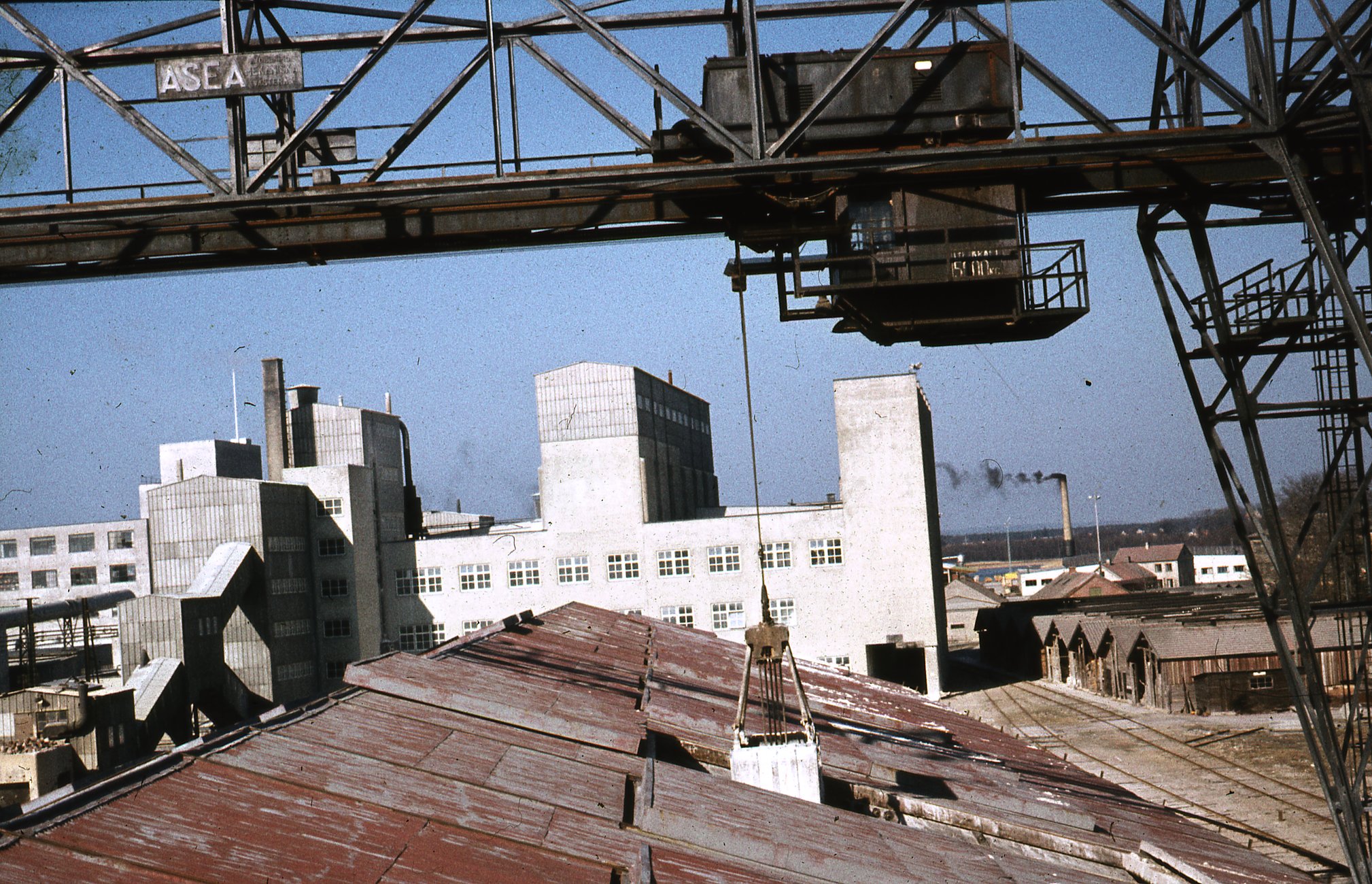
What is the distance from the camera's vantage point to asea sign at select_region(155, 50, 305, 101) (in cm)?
1140

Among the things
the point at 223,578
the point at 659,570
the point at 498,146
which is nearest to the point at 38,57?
the point at 498,146

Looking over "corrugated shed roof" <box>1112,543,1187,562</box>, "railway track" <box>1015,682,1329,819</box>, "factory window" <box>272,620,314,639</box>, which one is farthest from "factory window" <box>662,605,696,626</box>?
"corrugated shed roof" <box>1112,543,1187,562</box>

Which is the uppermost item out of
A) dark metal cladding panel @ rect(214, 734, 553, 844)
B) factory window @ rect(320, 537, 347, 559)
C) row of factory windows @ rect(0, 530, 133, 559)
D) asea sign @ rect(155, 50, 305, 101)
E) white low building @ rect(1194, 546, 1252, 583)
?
asea sign @ rect(155, 50, 305, 101)

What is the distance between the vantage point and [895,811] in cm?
1038

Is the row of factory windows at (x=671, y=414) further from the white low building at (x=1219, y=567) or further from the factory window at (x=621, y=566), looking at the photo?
the white low building at (x=1219, y=567)

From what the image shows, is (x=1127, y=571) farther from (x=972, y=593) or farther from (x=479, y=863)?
(x=479, y=863)

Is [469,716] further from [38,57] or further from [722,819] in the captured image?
[38,57]

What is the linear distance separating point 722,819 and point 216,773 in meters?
3.68

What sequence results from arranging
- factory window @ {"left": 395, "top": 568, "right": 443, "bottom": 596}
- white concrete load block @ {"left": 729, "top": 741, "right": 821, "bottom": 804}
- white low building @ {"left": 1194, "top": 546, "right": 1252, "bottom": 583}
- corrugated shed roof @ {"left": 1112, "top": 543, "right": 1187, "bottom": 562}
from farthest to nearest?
1. white low building @ {"left": 1194, "top": 546, "right": 1252, "bottom": 583}
2. corrugated shed roof @ {"left": 1112, "top": 543, "right": 1187, "bottom": 562}
3. factory window @ {"left": 395, "top": 568, "right": 443, "bottom": 596}
4. white concrete load block @ {"left": 729, "top": 741, "right": 821, "bottom": 804}

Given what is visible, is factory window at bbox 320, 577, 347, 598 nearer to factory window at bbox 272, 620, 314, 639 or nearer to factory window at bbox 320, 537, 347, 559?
factory window at bbox 320, 537, 347, 559

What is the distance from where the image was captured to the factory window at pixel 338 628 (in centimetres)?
4644

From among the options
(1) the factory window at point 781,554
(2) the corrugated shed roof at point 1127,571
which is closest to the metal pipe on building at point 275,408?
(1) the factory window at point 781,554

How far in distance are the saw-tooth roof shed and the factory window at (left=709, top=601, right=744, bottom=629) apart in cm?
3095

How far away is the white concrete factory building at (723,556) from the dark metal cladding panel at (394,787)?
117ft
